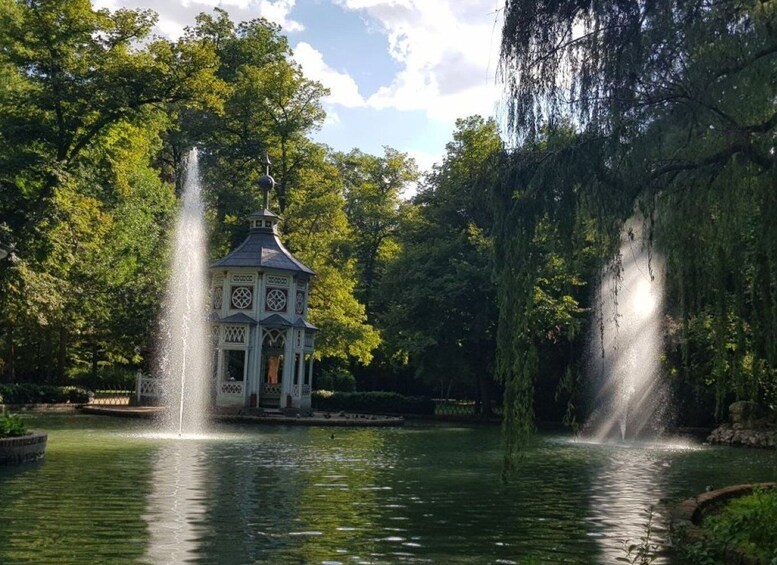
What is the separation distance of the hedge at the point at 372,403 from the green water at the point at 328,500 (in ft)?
52.6

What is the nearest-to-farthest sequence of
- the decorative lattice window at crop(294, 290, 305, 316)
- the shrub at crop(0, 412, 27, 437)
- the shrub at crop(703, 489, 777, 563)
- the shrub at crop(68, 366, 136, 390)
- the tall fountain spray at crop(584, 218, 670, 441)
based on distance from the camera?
1. the shrub at crop(703, 489, 777, 563)
2. the shrub at crop(0, 412, 27, 437)
3. the tall fountain spray at crop(584, 218, 670, 441)
4. the decorative lattice window at crop(294, 290, 305, 316)
5. the shrub at crop(68, 366, 136, 390)

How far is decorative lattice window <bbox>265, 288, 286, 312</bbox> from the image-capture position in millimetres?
32844

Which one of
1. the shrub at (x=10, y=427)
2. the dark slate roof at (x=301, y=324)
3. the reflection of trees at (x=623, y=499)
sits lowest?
the reflection of trees at (x=623, y=499)

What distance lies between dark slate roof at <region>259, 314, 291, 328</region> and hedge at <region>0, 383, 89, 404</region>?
9.03m

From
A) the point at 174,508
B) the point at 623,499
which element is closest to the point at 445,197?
the point at 623,499

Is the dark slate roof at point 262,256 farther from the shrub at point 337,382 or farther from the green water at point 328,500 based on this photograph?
the green water at point 328,500

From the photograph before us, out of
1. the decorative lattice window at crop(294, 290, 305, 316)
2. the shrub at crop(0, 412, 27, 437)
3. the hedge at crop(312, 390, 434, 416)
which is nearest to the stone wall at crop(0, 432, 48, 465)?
the shrub at crop(0, 412, 27, 437)

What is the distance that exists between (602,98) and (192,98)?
91.4ft

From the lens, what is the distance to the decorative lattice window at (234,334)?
3241 centimetres

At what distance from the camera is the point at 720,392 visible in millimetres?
10891

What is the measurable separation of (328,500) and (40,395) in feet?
85.0

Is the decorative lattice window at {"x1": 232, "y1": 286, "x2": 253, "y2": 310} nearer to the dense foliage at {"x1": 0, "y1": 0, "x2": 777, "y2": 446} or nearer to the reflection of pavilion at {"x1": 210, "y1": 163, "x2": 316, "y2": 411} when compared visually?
the reflection of pavilion at {"x1": 210, "y1": 163, "x2": 316, "y2": 411}

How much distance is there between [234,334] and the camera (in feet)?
106

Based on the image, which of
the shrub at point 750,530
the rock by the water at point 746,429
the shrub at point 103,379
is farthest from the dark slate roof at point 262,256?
the shrub at point 750,530
